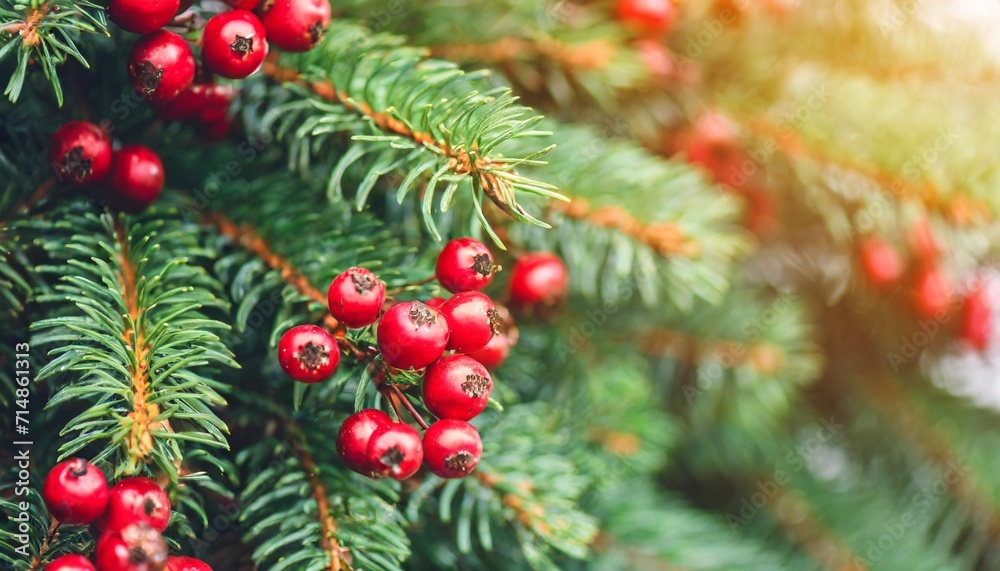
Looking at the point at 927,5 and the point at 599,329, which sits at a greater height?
the point at 927,5

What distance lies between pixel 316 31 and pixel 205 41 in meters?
0.07

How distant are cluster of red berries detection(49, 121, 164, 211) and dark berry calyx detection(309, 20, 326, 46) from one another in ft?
0.49

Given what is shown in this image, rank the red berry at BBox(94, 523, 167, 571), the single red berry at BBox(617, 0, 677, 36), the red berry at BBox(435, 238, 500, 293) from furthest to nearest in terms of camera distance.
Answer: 1. the single red berry at BBox(617, 0, 677, 36)
2. the red berry at BBox(435, 238, 500, 293)
3. the red berry at BBox(94, 523, 167, 571)

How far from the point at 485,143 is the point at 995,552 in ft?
3.27

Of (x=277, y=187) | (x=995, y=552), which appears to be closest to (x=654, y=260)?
(x=277, y=187)

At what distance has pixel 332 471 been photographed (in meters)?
0.53

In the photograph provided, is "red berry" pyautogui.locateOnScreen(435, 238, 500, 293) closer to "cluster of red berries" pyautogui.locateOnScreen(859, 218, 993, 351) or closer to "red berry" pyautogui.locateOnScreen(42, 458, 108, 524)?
"red berry" pyautogui.locateOnScreen(42, 458, 108, 524)

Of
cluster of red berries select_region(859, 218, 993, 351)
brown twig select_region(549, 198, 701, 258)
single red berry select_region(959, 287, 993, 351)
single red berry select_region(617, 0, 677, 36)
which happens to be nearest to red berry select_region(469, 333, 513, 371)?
brown twig select_region(549, 198, 701, 258)

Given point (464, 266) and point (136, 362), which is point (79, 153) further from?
point (464, 266)

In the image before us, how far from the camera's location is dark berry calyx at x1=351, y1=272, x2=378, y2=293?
0.44m

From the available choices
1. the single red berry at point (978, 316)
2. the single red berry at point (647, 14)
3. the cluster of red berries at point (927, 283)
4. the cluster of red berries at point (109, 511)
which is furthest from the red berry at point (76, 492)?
the single red berry at point (978, 316)

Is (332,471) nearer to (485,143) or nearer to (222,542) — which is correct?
(222,542)

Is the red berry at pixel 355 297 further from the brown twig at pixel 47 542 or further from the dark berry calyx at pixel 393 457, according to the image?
the brown twig at pixel 47 542

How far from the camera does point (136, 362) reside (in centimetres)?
44
